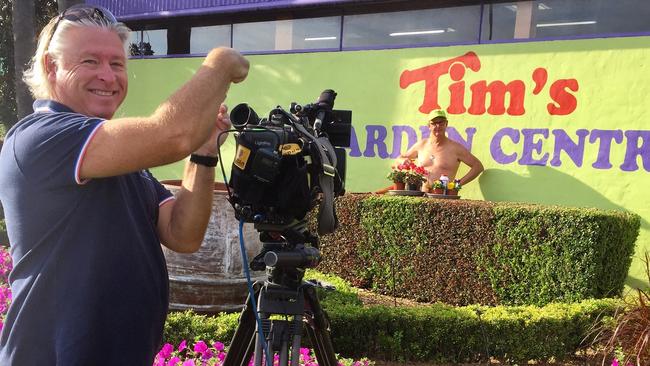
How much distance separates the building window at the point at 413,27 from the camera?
785cm

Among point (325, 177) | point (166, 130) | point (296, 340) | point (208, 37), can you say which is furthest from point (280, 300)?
point (208, 37)

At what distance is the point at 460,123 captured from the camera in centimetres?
780

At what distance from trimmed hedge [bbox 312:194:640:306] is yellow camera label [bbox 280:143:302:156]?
435 cm

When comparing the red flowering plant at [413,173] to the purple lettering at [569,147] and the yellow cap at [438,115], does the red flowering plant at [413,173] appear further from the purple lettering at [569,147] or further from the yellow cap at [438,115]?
the purple lettering at [569,147]

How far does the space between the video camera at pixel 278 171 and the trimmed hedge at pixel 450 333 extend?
2613 millimetres

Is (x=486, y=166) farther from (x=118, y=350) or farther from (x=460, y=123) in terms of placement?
(x=118, y=350)

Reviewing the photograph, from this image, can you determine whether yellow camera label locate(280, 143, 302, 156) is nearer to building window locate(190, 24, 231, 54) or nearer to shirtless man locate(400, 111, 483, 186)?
shirtless man locate(400, 111, 483, 186)

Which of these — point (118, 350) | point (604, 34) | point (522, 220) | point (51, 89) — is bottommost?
point (522, 220)

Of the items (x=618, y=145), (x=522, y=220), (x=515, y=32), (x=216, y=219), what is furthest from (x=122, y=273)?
(x=515, y=32)

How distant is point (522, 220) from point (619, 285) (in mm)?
1096

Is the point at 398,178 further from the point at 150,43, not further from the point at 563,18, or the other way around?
the point at 150,43

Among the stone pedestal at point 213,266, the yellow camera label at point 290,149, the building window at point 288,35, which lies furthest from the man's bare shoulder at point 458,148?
the yellow camera label at point 290,149

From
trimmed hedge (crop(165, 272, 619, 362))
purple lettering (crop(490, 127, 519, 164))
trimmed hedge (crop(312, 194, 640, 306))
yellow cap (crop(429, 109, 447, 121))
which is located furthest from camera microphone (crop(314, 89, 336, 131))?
purple lettering (crop(490, 127, 519, 164))

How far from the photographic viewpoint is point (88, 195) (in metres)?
1.48
